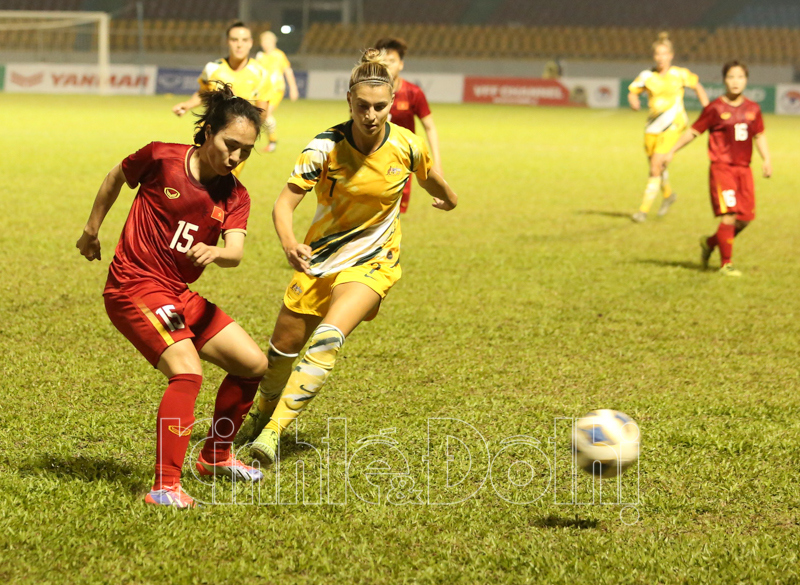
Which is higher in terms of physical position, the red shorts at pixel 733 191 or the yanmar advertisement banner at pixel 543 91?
the yanmar advertisement banner at pixel 543 91

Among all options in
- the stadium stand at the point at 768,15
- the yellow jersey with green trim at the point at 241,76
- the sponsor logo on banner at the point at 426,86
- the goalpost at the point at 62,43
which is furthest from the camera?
the stadium stand at the point at 768,15

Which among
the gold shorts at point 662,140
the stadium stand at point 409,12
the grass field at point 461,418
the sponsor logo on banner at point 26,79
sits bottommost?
the grass field at point 461,418

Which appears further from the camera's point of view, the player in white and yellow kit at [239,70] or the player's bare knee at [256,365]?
the player in white and yellow kit at [239,70]

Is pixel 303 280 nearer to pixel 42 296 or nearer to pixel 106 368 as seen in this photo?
pixel 106 368

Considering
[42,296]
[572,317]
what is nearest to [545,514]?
[572,317]

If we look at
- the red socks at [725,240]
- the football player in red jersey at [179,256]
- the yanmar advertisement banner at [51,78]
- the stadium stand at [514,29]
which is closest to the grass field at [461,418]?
the red socks at [725,240]

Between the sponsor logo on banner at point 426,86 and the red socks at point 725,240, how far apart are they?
32.4m

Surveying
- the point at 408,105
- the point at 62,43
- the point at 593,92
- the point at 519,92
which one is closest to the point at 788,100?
the point at 593,92

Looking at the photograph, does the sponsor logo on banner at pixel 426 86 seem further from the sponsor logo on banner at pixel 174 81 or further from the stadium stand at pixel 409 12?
the stadium stand at pixel 409 12

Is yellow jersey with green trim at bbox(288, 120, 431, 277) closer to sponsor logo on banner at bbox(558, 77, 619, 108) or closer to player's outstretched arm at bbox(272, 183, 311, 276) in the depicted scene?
player's outstretched arm at bbox(272, 183, 311, 276)

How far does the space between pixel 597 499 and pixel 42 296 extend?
4.78 metres

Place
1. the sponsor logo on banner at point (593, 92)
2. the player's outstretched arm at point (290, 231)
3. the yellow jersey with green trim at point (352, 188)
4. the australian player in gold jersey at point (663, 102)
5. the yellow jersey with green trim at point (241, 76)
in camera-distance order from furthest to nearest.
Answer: the sponsor logo on banner at point (593, 92) < the australian player in gold jersey at point (663, 102) < the yellow jersey with green trim at point (241, 76) < the yellow jersey with green trim at point (352, 188) < the player's outstretched arm at point (290, 231)

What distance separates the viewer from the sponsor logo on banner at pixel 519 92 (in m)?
39.8

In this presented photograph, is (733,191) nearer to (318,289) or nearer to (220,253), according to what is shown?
(318,289)
